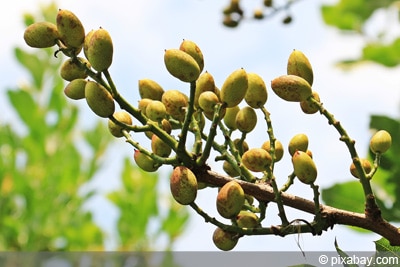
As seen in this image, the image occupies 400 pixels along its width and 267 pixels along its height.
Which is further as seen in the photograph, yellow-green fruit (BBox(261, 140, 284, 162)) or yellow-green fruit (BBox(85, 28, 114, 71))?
yellow-green fruit (BBox(261, 140, 284, 162))

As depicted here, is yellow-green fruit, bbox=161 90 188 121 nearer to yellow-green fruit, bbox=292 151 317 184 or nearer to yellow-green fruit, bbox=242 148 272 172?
yellow-green fruit, bbox=242 148 272 172

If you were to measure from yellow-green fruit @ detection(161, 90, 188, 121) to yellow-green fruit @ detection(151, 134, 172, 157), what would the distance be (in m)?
0.10

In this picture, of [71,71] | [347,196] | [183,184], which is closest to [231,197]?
[183,184]

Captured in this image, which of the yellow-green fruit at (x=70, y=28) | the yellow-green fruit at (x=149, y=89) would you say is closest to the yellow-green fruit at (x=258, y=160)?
the yellow-green fruit at (x=149, y=89)

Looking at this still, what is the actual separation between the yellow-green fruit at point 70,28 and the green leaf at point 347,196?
64.5 inches

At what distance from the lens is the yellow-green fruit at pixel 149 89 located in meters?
1.59

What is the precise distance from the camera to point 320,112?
1.38m

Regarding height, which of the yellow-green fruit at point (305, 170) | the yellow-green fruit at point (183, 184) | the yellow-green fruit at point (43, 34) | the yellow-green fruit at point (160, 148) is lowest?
the yellow-green fruit at point (183, 184)

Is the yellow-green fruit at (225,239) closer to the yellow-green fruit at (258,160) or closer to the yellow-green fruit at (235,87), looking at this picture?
the yellow-green fruit at (258,160)

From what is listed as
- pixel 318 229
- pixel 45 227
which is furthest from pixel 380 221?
pixel 45 227

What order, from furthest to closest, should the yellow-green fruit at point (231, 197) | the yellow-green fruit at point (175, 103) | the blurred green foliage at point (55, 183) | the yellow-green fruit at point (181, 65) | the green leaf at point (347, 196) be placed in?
the blurred green foliage at point (55, 183), the green leaf at point (347, 196), the yellow-green fruit at point (175, 103), the yellow-green fruit at point (181, 65), the yellow-green fruit at point (231, 197)

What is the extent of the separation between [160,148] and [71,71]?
0.24 m

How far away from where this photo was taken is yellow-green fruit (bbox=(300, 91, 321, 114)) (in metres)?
1.42

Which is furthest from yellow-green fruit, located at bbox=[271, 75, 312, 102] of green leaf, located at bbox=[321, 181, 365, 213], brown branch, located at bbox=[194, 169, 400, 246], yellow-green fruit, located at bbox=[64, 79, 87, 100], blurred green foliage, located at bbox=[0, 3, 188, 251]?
blurred green foliage, located at bbox=[0, 3, 188, 251]
